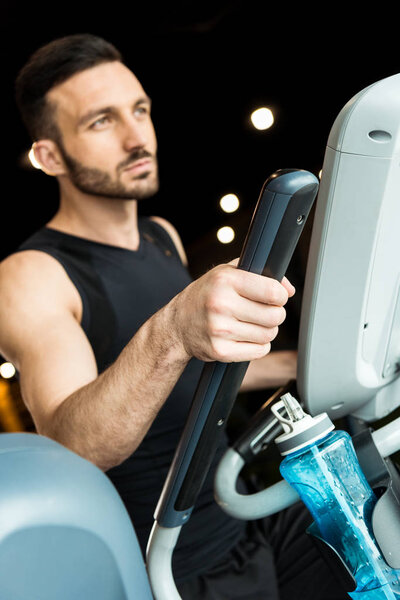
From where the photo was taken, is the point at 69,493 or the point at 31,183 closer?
the point at 69,493

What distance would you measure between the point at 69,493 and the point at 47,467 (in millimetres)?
36

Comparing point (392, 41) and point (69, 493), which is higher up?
point (392, 41)

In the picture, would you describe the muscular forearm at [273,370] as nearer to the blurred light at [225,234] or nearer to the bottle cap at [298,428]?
the bottle cap at [298,428]

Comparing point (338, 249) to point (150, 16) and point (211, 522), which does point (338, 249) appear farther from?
point (150, 16)

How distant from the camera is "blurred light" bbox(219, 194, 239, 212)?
587cm

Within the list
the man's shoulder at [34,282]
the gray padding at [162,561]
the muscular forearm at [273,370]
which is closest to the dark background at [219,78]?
the muscular forearm at [273,370]

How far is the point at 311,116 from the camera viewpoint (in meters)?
4.14

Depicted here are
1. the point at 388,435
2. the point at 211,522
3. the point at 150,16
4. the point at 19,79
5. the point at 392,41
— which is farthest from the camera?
the point at 150,16

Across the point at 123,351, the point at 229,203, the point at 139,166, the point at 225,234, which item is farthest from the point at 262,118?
the point at 123,351

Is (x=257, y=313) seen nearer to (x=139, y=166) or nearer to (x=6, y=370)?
(x=139, y=166)

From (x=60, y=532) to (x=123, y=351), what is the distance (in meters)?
0.28

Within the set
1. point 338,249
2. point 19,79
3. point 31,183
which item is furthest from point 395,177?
point 31,183

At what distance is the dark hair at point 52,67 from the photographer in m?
1.59

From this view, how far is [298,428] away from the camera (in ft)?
2.20
